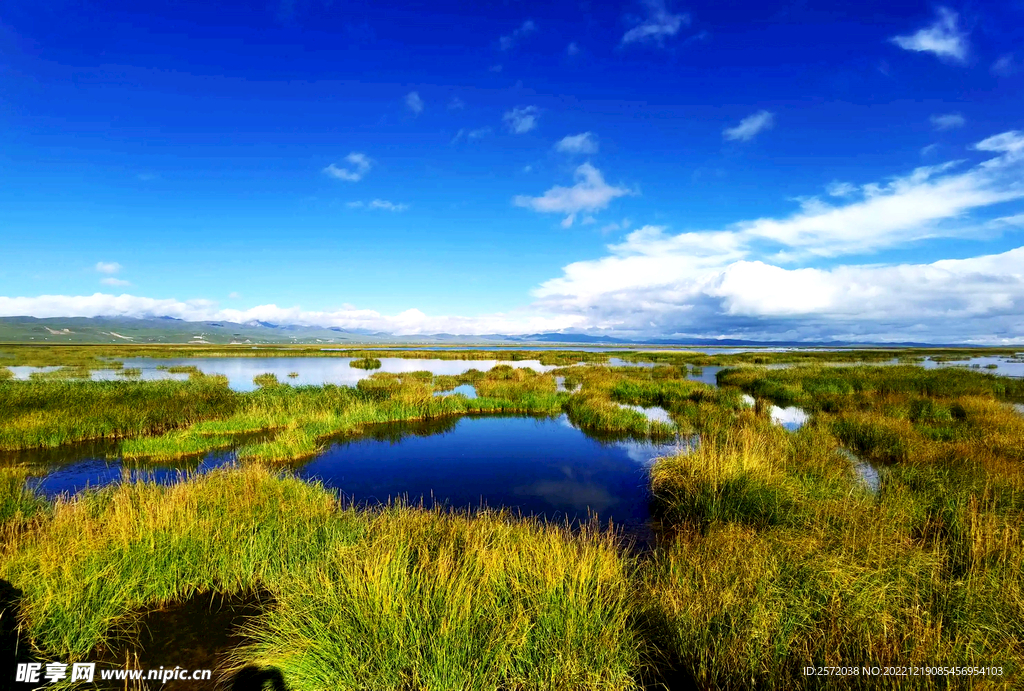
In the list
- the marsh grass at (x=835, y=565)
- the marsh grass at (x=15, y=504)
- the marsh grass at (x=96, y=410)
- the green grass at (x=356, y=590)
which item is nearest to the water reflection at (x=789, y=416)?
the marsh grass at (x=835, y=565)

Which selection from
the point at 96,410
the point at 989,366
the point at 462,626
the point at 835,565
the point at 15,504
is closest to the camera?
the point at 462,626

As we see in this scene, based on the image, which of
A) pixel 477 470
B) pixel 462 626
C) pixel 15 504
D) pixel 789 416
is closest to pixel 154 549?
pixel 15 504

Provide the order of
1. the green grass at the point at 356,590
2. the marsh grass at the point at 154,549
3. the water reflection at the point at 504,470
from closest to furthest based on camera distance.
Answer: the green grass at the point at 356,590
the marsh grass at the point at 154,549
the water reflection at the point at 504,470

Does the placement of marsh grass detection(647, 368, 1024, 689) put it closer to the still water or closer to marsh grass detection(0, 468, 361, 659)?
the still water

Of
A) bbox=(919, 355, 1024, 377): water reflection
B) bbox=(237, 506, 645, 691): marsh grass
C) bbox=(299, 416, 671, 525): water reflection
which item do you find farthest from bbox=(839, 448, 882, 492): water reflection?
bbox=(919, 355, 1024, 377): water reflection

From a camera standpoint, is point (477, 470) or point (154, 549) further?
point (477, 470)

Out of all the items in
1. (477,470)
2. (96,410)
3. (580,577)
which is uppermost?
(580,577)

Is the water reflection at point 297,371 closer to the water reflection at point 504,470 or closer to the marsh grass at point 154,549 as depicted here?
the water reflection at point 504,470

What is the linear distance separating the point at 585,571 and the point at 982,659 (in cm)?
403

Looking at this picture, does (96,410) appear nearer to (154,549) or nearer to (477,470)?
(154,549)

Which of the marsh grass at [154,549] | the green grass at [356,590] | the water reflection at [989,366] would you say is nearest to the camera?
the green grass at [356,590]

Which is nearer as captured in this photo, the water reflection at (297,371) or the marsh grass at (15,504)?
the marsh grass at (15,504)

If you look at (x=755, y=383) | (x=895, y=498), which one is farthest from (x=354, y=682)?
(x=755, y=383)

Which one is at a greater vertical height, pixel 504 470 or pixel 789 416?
pixel 789 416
